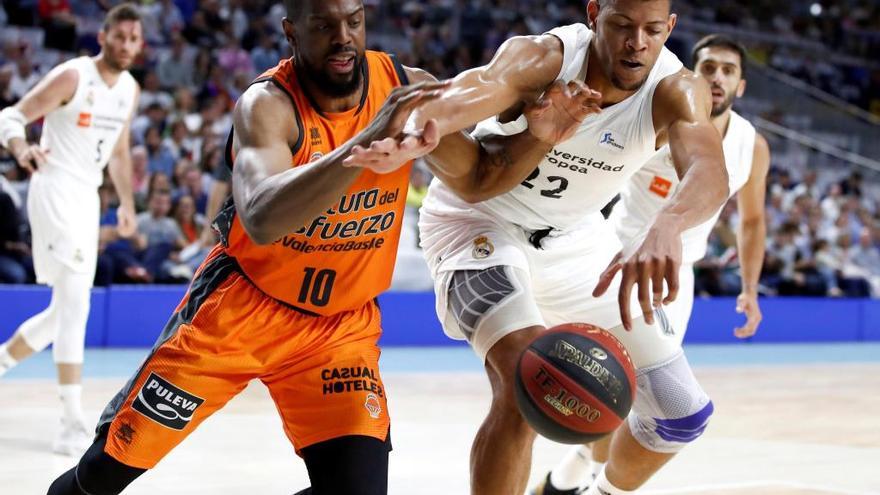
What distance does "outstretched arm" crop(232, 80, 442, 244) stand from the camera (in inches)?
107

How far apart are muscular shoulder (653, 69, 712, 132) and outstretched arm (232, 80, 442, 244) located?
101cm

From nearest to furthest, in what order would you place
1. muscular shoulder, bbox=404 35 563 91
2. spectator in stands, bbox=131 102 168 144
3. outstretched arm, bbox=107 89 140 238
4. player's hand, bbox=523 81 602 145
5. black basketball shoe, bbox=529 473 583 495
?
player's hand, bbox=523 81 602 145 < muscular shoulder, bbox=404 35 563 91 < black basketball shoe, bbox=529 473 583 495 < outstretched arm, bbox=107 89 140 238 < spectator in stands, bbox=131 102 168 144

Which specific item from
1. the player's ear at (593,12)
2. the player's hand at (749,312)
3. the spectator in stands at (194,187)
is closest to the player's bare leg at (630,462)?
the player's ear at (593,12)

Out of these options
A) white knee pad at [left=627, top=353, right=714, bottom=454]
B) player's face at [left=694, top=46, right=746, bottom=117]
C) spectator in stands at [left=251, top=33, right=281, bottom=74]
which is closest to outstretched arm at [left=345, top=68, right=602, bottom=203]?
white knee pad at [left=627, top=353, right=714, bottom=454]

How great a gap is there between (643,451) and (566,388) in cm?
119

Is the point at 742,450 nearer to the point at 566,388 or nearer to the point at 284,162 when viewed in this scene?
the point at 566,388

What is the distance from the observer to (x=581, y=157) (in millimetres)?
3939

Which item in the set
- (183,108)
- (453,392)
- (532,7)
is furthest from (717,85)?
(532,7)

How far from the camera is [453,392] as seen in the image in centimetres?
826

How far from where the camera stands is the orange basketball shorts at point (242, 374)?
3314 millimetres

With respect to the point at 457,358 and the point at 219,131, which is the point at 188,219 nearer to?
the point at 219,131

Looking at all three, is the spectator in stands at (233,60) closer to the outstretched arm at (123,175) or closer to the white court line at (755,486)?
the outstretched arm at (123,175)

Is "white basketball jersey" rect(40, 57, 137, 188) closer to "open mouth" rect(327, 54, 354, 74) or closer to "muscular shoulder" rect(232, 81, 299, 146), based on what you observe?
"muscular shoulder" rect(232, 81, 299, 146)

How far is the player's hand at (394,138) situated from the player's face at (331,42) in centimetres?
41
